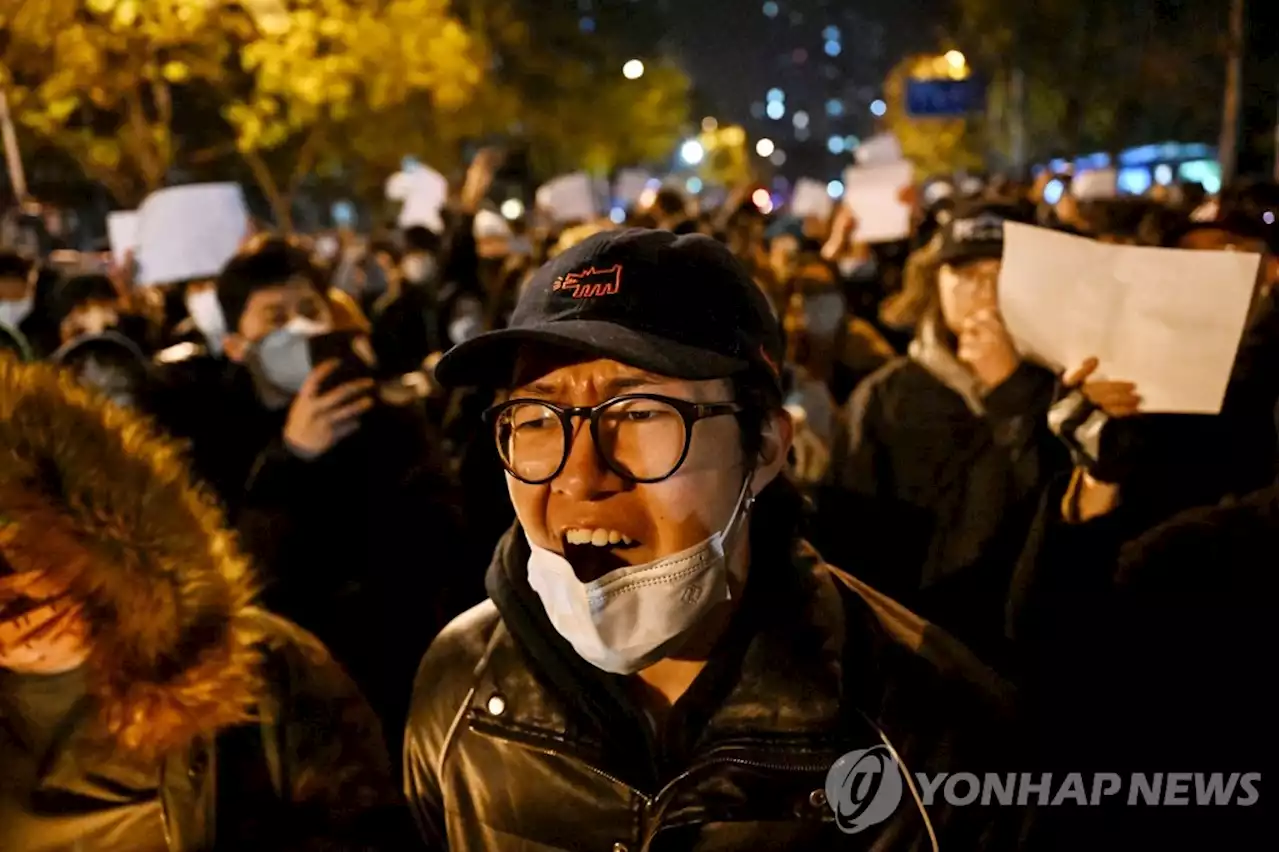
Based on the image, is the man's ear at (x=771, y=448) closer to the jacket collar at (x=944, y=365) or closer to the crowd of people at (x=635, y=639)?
the crowd of people at (x=635, y=639)

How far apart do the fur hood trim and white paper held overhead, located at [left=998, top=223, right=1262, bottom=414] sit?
1855 millimetres

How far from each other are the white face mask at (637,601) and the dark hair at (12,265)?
585 cm

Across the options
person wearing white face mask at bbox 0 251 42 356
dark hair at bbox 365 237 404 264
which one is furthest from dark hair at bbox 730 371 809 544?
dark hair at bbox 365 237 404 264

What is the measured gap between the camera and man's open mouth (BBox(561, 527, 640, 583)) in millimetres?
1804

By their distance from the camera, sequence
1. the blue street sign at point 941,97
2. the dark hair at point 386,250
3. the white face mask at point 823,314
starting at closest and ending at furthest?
the white face mask at point 823,314 < the dark hair at point 386,250 < the blue street sign at point 941,97

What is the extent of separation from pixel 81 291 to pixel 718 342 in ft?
17.3

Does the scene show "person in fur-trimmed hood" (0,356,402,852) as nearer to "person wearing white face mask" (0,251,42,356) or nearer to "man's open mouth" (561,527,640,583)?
"man's open mouth" (561,527,640,583)

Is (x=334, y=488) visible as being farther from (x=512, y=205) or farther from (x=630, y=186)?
(x=512, y=205)

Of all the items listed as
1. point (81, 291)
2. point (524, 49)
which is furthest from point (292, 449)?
point (524, 49)

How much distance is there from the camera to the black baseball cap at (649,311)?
1.74 m

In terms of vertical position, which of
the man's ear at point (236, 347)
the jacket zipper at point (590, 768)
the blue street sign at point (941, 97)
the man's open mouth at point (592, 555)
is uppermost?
the blue street sign at point (941, 97)

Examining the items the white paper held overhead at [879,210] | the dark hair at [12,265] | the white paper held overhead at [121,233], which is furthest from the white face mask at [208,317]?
the white paper held overhead at [879,210]

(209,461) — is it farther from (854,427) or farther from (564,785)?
(564,785)

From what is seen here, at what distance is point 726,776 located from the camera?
1771 mm
